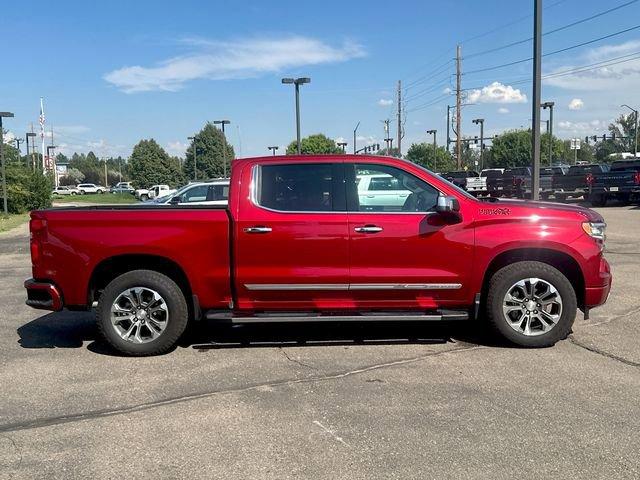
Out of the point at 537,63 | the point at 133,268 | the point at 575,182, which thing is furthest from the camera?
the point at 575,182

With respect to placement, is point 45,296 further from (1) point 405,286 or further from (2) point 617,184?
(2) point 617,184

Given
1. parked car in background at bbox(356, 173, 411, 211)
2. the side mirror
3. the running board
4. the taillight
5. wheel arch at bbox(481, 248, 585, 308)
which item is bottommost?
the running board

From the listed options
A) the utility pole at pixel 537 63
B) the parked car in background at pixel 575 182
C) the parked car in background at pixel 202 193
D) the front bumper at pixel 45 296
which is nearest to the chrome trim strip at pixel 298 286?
the front bumper at pixel 45 296

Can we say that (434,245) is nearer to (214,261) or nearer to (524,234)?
(524,234)

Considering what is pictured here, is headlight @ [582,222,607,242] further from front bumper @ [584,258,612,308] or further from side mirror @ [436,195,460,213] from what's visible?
side mirror @ [436,195,460,213]

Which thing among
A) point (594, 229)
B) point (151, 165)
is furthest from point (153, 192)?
point (594, 229)

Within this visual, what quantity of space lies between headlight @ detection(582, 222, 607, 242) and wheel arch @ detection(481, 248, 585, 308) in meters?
0.30

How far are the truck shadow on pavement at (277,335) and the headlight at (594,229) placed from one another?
4.57 feet

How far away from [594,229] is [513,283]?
0.96 metres

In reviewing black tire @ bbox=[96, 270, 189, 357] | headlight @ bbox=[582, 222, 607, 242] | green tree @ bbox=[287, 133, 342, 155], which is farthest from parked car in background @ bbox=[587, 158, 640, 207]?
green tree @ bbox=[287, 133, 342, 155]

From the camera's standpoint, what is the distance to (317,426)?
4.11 meters

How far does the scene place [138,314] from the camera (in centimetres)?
574

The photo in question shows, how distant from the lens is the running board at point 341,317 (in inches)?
222

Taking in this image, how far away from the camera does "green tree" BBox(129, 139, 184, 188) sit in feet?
275
